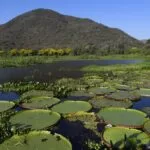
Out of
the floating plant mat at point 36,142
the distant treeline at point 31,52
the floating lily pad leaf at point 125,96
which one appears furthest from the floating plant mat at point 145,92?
Result: the distant treeline at point 31,52

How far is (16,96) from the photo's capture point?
1374 cm

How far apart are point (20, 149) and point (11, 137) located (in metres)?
0.73

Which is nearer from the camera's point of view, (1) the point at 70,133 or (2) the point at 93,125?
(1) the point at 70,133

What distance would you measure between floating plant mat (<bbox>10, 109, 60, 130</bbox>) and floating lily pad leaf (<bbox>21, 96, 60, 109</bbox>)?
2.87 ft

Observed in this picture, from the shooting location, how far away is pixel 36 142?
7.11 meters

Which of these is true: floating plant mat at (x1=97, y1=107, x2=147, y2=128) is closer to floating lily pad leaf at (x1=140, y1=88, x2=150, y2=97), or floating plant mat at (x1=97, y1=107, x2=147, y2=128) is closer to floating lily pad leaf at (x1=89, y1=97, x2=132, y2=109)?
floating lily pad leaf at (x1=89, y1=97, x2=132, y2=109)

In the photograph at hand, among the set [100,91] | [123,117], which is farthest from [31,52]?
[123,117]

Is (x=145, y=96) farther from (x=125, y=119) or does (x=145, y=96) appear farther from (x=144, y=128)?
(x=144, y=128)

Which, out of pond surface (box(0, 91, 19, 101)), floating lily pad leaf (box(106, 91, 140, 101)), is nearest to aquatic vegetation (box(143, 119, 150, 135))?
floating lily pad leaf (box(106, 91, 140, 101))

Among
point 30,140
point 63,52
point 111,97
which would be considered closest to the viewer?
point 30,140

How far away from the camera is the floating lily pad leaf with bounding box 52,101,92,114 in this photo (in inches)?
400

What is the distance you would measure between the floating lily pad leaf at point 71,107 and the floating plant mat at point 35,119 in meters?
0.67

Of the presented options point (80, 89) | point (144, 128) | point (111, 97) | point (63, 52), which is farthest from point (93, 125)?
point (63, 52)

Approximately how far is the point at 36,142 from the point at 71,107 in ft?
11.7
